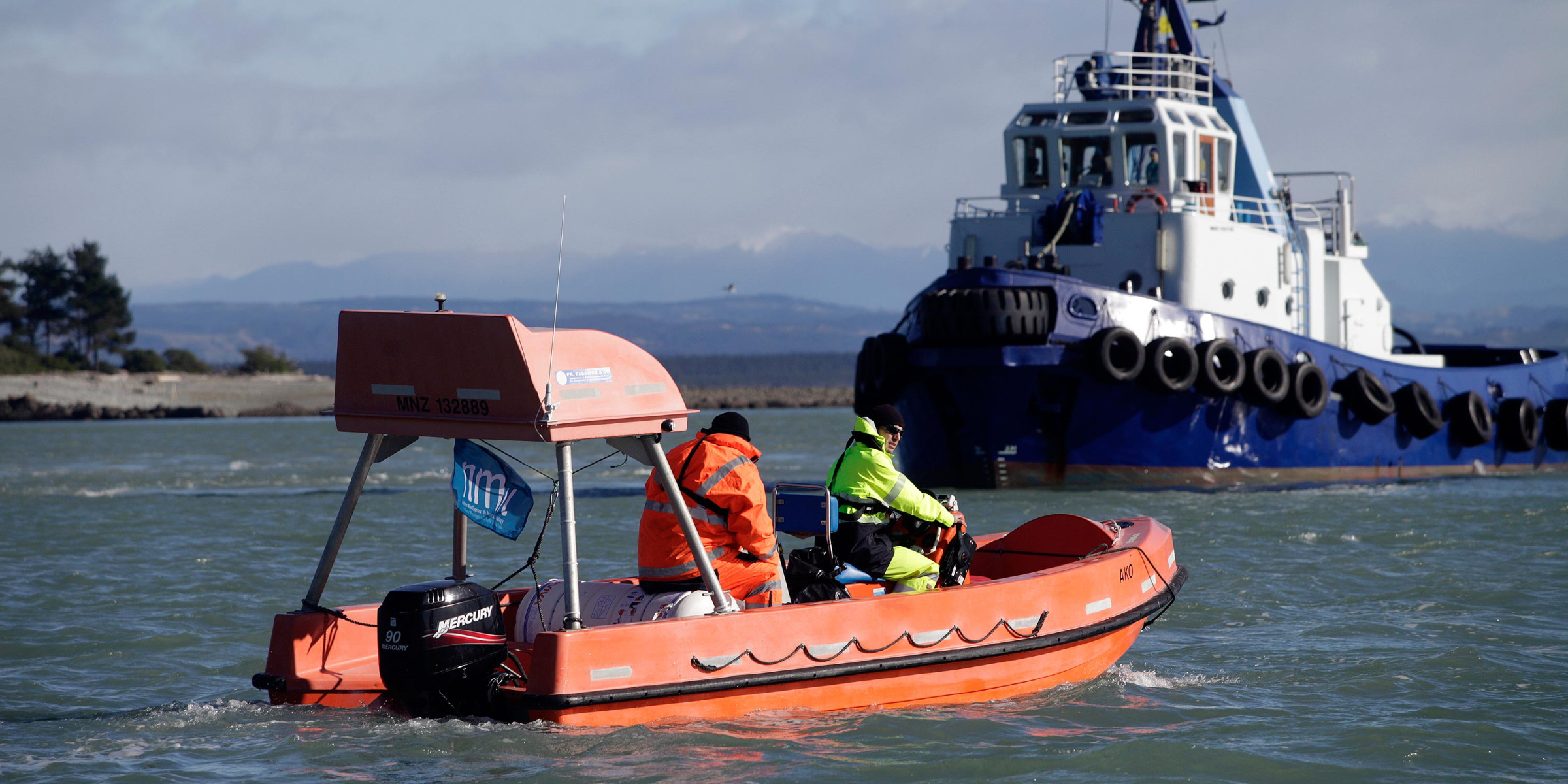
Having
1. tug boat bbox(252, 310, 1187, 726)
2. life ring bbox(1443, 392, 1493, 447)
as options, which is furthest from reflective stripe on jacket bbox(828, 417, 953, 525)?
life ring bbox(1443, 392, 1493, 447)

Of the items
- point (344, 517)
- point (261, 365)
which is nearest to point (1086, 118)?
point (344, 517)

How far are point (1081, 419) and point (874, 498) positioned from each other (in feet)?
31.7

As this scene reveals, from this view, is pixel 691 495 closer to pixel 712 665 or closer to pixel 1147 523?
pixel 712 665

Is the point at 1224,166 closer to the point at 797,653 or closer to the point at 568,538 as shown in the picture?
the point at 797,653

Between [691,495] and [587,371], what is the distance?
0.83 m

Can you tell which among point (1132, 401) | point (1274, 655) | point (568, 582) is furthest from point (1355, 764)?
point (1132, 401)

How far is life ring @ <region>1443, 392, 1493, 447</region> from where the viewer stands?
20031 mm

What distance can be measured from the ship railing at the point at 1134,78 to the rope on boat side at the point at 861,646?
44.1 ft

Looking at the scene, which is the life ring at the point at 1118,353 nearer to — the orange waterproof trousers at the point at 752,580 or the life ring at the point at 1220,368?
the life ring at the point at 1220,368

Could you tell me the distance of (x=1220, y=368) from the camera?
1702 cm

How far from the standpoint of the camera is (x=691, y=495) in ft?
21.3

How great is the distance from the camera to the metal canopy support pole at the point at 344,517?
6.34 m

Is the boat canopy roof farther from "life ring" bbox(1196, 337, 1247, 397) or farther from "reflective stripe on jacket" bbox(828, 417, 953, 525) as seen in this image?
"life ring" bbox(1196, 337, 1247, 397)

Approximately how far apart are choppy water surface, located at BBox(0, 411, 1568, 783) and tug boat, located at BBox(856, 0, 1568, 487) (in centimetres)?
71
